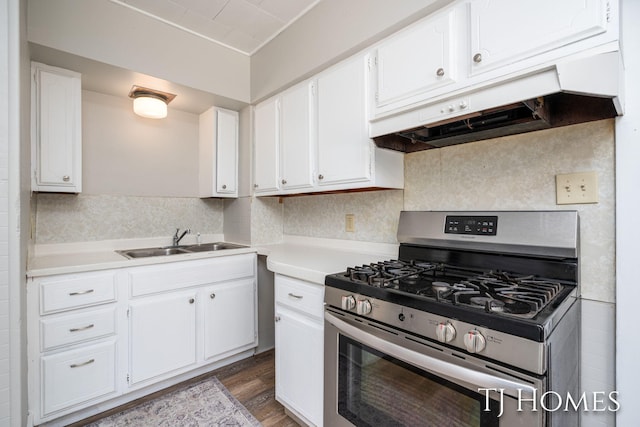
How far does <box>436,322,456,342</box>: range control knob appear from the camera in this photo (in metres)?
0.94

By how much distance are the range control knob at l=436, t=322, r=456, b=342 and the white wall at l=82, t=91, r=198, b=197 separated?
Answer: 2.48 meters

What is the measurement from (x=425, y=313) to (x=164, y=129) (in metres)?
2.60

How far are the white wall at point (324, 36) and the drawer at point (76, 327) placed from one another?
1.86 m

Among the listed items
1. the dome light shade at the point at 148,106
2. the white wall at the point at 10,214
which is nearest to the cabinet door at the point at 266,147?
the dome light shade at the point at 148,106

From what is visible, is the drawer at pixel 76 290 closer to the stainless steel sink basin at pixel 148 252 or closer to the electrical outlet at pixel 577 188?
the stainless steel sink basin at pixel 148 252

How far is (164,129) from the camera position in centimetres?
268

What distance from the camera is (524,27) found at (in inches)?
43.2

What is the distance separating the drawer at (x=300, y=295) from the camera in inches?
60.1

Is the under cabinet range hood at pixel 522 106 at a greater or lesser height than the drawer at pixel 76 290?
greater

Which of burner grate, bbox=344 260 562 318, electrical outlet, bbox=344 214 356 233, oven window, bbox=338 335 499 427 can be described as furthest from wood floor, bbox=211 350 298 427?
electrical outlet, bbox=344 214 356 233

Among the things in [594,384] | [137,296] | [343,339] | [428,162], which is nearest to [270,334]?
[137,296]

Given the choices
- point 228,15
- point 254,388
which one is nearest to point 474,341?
point 254,388

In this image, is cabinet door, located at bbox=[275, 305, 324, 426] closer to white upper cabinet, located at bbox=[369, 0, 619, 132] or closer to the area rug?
the area rug

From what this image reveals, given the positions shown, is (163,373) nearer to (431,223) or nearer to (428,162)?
(431,223)
